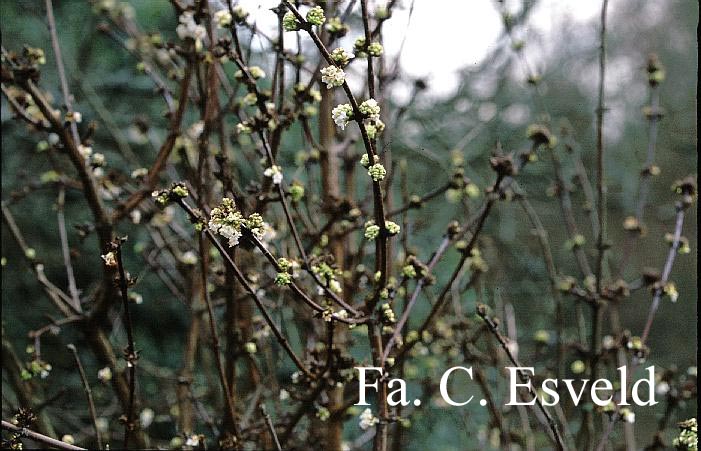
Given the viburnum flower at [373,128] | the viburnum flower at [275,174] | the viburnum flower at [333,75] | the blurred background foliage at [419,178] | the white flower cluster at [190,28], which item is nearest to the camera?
the viburnum flower at [333,75]

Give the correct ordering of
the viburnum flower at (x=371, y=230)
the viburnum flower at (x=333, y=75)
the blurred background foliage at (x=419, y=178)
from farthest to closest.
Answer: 1. the blurred background foliage at (x=419, y=178)
2. the viburnum flower at (x=371, y=230)
3. the viburnum flower at (x=333, y=75)

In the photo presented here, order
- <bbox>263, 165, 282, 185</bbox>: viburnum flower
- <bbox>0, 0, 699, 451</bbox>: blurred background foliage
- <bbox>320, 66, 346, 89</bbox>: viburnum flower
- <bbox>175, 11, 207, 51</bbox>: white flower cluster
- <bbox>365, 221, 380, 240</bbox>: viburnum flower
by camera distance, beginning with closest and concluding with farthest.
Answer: <bbox>320, 66, 346, 89</bbox>: viburnum flower
<bbox>365, 221, 380, 240</bbox>: viburnum flower
<bbox>263, 165, 282, 185</bbox>: viburnum flower
<bbox>175, 11, 207, 51</bbox>: white flower cluster
<bbox>0, 0, 699, 451</bbox>: blurred background foliage

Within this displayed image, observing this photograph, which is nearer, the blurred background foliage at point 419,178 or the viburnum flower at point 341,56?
the viburnum flower at point 341,56

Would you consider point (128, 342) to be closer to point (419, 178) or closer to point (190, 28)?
point (190, 28)

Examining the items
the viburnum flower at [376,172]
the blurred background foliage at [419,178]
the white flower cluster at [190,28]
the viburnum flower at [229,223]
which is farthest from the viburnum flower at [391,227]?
the blurred background foliage at [419,178]

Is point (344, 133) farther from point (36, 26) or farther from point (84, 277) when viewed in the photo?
point (36, 26)

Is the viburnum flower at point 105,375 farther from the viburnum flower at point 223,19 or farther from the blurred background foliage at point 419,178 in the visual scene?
the viburnum flower at point 223,19

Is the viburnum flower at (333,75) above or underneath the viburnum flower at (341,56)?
underneath

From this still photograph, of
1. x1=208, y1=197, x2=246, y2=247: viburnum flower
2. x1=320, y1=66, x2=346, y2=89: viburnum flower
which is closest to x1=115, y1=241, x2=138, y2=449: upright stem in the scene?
x1=208, y1=197, x2=246, y2=247: viburnum flower

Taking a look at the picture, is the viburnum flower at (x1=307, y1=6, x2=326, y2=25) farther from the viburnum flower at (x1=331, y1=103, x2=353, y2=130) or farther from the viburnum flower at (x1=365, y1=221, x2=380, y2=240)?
the viburnum flower at (x1=365, y1=221, x2=380, y2=240)
